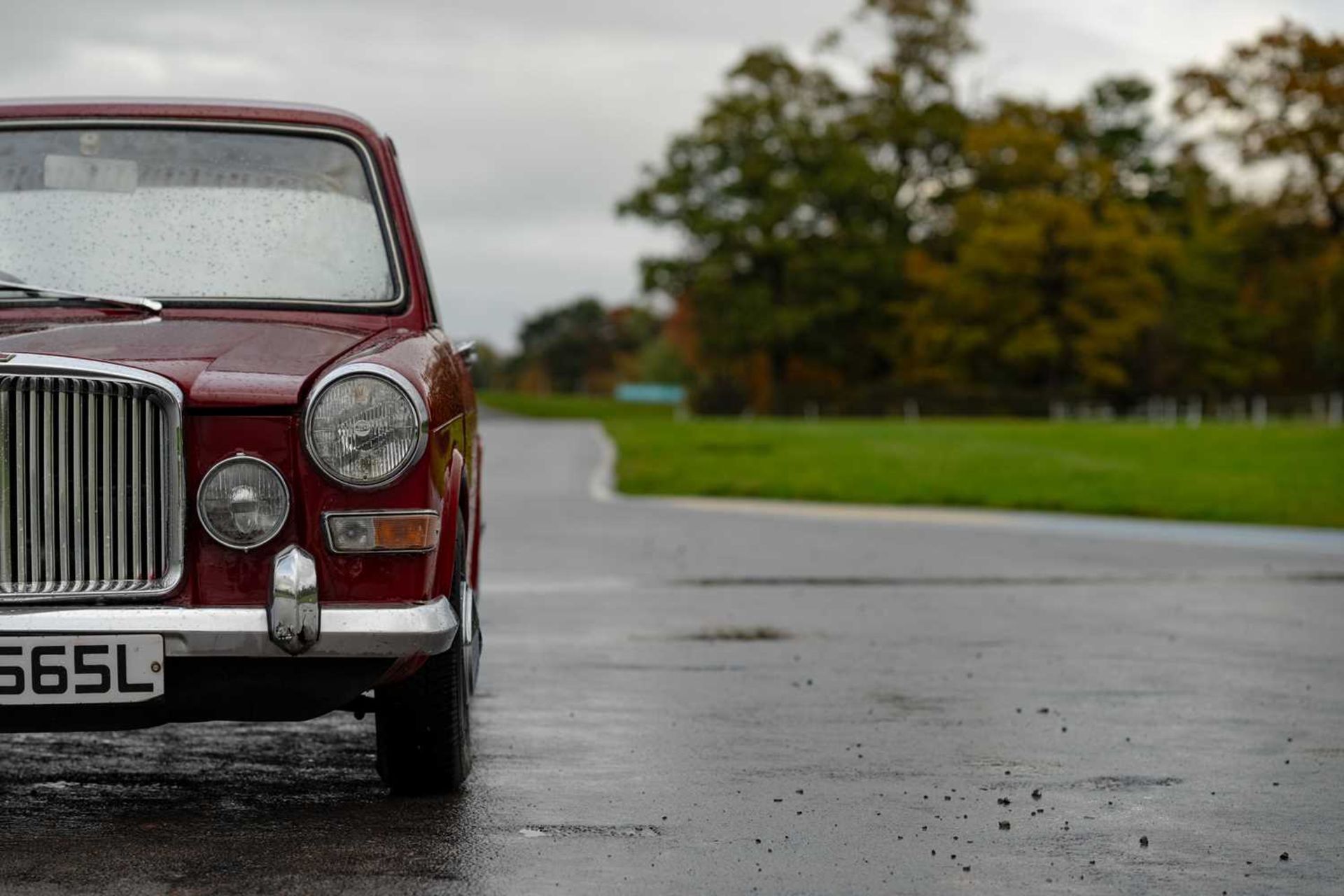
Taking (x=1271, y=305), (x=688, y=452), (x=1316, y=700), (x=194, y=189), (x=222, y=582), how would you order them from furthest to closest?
(x=1271, y=305), (x=688, y=452), (x=1316, y=700), (x=194, y=189), (x=222, y=582)

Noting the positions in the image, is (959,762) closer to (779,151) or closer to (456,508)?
(456,508)

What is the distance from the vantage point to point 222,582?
16.4 feet

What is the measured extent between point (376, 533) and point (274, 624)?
351mm

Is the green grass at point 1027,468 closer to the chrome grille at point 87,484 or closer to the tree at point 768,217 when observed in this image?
the chrome grille at point 87,484

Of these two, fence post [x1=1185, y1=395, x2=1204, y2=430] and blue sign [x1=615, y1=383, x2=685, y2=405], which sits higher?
fence post [x1=1185, y1=395, x2=1204, y2=430]

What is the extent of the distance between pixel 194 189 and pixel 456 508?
4.91 feet

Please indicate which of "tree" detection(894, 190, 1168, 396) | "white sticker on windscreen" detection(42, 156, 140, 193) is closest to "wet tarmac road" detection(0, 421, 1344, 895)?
"white sticker on windscreen" detection(42, 156, 140, 193)

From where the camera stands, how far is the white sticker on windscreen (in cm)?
613

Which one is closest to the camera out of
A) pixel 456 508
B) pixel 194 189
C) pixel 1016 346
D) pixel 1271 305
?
pixel 456 508

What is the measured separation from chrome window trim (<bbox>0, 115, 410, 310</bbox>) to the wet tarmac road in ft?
4.67

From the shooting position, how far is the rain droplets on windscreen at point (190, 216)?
5.96 meters

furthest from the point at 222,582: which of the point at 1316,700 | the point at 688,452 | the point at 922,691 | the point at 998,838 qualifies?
the point at 688,452

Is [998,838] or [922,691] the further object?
[922,691]

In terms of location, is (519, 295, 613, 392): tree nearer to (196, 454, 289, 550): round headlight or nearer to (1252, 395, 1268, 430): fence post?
(1252, 395, 1268, 430): fence post
